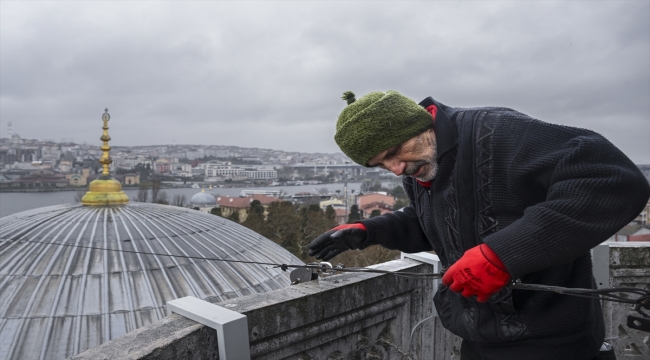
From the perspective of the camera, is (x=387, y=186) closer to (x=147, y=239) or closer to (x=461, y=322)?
(x=147, y=239)

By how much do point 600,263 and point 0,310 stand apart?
30.9 feet

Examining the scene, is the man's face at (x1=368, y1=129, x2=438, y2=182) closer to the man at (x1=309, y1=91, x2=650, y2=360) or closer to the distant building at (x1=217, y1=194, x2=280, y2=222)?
the man at (x1=309, y1=91, x2=650, y2=360)

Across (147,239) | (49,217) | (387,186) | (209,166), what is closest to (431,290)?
(147,239)

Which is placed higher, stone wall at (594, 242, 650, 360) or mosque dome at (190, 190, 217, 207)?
stone wall at (594, 242, 650, 360)

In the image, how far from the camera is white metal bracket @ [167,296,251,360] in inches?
91.4

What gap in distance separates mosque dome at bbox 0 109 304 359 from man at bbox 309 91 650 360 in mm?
5183

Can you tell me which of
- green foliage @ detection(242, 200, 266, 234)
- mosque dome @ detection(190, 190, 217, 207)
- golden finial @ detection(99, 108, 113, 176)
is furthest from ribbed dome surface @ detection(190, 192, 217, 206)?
golden finial @ detection(99, 108, 113, 176)

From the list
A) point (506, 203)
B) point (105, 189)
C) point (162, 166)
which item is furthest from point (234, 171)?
point (506, 203)

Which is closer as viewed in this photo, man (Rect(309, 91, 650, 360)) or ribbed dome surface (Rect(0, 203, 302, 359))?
man (Rect(309, 91, 650, 360))

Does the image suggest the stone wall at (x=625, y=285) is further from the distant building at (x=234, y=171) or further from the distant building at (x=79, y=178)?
the distant building at (x=234, y=171)

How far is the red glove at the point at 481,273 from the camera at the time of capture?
2.16 meters

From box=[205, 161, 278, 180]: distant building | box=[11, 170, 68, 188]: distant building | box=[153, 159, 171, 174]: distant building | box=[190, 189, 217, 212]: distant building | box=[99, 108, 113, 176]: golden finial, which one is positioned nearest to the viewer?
box=[99, 108, 113, 176]: golden finial

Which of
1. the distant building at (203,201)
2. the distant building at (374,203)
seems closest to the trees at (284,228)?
the distant building at (203,201)

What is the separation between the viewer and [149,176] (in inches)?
1901
